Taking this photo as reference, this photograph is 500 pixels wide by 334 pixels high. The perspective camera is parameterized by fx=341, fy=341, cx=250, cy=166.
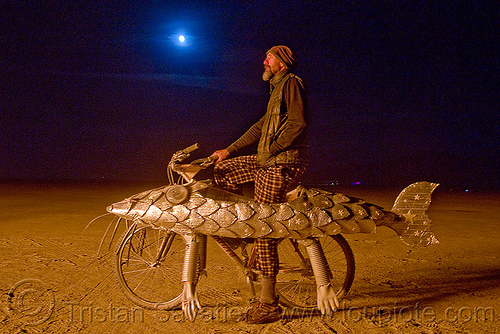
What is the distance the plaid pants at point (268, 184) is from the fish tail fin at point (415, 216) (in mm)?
969

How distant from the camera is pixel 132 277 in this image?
12.9ft

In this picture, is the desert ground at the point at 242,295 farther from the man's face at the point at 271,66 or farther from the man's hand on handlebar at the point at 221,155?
the man's face at the point at 271,66

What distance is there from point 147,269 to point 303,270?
5.30 feet

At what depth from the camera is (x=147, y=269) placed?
3564mm

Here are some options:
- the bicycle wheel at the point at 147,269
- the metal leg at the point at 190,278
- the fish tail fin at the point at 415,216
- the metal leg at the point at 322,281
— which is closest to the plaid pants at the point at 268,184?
the metal leg at the point at 322,281

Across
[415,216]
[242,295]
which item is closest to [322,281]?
[415,216]

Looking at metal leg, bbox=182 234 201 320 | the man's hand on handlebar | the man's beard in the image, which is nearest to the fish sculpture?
metal leg, bbox=182 234 201 320

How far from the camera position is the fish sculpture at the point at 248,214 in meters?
2.76

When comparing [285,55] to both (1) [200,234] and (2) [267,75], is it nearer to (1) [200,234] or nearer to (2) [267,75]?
(2) [267,75]

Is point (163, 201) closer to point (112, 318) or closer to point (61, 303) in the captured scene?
point (112, 318)

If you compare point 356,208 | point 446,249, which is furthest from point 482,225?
point 356,208

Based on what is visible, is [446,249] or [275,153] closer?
[275,153]

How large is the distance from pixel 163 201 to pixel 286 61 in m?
1.61

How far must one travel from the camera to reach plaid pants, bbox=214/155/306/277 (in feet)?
9.53
